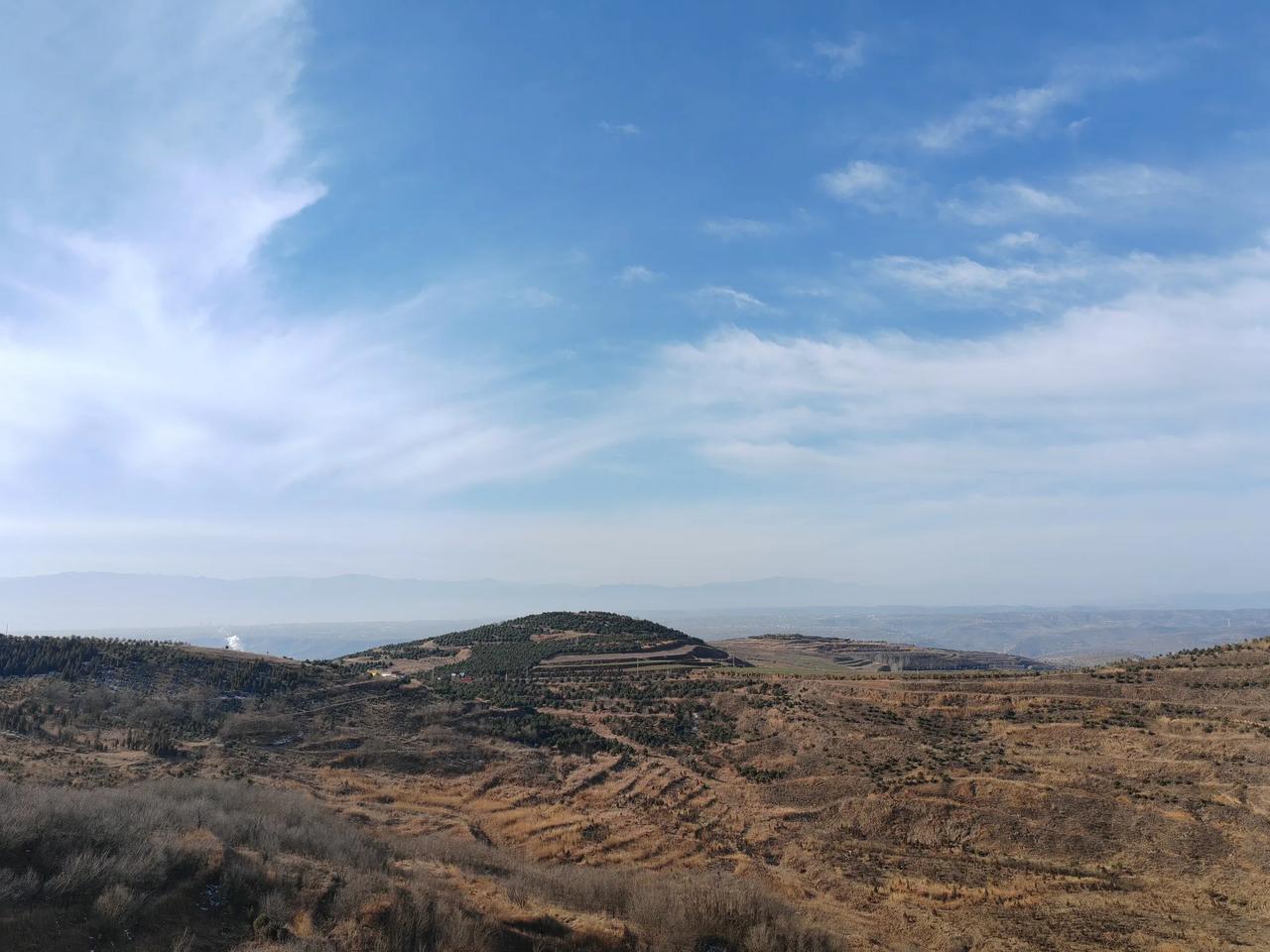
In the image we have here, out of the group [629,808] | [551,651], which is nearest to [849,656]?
[551,651]

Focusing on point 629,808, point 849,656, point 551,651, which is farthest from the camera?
point 849,656

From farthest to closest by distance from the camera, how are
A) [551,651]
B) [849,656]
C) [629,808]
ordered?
[849,656] → [551,651] → [629,808]

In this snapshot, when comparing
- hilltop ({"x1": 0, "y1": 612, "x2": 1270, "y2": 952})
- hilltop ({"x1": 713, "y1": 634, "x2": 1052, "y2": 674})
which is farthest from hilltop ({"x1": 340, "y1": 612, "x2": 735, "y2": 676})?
hilltop ({"x1": 713, "y1": 634, "x2": 1052, "y2": 674})

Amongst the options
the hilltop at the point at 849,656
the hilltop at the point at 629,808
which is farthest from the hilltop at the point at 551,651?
the hilltop at the point at 849,656

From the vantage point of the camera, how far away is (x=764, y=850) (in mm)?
26656

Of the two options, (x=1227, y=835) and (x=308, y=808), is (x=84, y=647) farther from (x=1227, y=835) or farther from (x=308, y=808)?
(x=1227, y=835)

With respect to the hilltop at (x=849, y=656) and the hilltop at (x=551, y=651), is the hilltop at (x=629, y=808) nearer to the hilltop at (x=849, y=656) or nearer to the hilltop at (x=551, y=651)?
the hilltop at (x=551, y=651)

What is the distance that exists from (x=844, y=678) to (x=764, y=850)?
→ 22147 mm

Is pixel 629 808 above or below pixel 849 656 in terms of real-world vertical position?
above

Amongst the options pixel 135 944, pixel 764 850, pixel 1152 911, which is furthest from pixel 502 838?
pixel 1152 911

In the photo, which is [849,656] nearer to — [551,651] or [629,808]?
[551,651]

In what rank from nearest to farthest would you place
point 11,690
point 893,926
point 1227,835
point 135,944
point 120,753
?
point 135,944 < point 893,926 < point 1227,835 < point 120,753 < point 11,690

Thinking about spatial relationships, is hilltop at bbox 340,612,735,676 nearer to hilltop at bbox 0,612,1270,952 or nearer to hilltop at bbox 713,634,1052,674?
hilltop at bbox 0,612,1270,952

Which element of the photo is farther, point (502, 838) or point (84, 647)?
point (84, 647)
